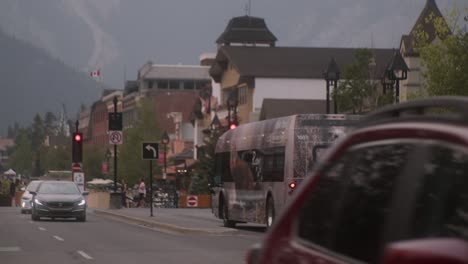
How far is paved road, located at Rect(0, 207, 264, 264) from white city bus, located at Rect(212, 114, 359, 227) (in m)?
1.13

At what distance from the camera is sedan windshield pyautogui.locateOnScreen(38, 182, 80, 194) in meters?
39.8

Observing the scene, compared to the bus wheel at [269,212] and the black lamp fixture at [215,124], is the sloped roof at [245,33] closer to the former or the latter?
the black lamp fixture at [215,124]

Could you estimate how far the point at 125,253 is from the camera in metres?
22.1

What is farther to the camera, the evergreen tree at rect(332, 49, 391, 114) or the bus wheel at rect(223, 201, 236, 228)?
the evergreen tree at rect(332, 49, 391, 114)

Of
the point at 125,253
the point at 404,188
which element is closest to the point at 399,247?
the point at 404,188

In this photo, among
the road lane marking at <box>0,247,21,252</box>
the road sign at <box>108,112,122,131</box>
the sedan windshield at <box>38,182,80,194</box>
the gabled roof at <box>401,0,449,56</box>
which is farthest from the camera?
the gabled roof at <box>401,0,449,56</box>

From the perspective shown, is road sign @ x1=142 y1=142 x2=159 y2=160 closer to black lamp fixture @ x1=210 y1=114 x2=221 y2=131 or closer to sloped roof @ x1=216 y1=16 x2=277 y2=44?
black lamp fixture @ x1=210 y1=114 x2=221 y2=131

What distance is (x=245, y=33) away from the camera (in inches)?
4456

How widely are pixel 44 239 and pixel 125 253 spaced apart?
5.30m

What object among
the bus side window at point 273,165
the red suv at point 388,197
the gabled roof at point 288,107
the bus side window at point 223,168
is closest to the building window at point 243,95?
the gabled roof at point 288,107

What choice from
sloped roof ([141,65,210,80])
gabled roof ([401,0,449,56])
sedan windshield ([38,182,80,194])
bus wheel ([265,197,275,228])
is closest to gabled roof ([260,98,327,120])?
gabled roof ([401,0,449,56])

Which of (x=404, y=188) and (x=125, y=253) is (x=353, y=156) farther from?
(x=125, y=253)

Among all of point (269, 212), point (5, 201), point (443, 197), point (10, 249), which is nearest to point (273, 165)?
point (269, 212)

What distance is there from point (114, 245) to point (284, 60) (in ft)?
228
